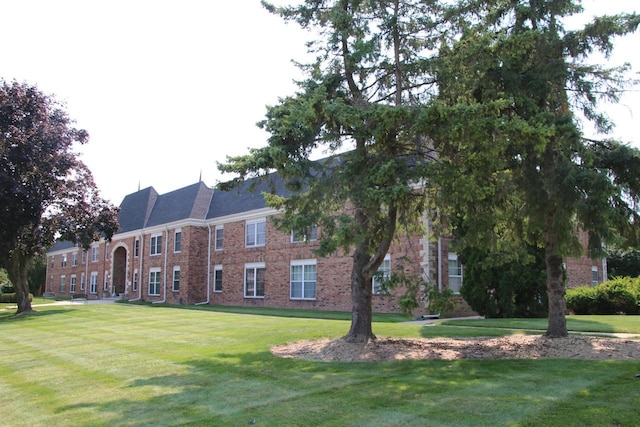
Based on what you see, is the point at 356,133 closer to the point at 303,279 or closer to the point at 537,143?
the point at 537,143

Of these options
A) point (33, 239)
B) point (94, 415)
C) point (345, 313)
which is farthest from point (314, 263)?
point (94, 415)

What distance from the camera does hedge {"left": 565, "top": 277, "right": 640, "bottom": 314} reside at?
21.4m

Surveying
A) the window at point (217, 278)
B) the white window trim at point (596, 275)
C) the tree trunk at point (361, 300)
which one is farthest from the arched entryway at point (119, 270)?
the tree trunk at point (361, 300)

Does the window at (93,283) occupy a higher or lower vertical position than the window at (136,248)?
lower

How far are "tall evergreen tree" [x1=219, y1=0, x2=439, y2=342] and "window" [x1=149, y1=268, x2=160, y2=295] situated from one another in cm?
2756

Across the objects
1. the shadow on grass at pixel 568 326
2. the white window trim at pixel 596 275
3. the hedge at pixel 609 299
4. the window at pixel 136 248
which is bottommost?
the shadow on grass at pixel 568 326

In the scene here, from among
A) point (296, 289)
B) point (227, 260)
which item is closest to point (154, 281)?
point (227, 260)

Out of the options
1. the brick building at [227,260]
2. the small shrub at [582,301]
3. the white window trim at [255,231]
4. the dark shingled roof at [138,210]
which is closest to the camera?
the small shrub at [582,301]

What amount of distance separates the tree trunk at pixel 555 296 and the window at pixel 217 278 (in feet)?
78.9

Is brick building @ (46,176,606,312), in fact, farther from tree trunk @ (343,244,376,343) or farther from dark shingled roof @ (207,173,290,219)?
tree trunk @ (343,244,376,343)

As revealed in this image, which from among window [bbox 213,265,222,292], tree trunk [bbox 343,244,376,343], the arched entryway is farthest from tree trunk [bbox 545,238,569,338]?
the arched entryway

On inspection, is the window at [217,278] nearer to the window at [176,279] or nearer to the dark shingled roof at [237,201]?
the window at [176,279]

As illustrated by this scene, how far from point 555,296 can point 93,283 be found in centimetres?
4430

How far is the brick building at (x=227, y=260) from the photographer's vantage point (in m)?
22.5
